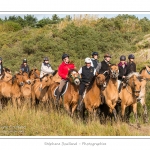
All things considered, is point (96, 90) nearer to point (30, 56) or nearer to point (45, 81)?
point (45, 81)

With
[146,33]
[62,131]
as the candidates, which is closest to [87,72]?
[62,131]

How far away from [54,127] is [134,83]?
3227mm

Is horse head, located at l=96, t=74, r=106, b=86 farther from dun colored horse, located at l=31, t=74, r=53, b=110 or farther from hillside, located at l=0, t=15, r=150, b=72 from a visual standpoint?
hillside, located at l=0, t=15, r=150, b=72

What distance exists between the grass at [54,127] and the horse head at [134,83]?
1.27m

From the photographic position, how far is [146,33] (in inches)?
1032

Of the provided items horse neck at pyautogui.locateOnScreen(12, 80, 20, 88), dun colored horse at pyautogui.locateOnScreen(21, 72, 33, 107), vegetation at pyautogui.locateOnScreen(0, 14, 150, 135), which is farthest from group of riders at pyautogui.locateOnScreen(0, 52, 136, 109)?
vegetation at pyautogui.locateOnScreen(0, 14, 150, 135)

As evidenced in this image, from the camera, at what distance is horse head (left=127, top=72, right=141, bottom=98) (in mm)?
10648

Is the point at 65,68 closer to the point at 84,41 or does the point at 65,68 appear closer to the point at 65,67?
the point at 65,67

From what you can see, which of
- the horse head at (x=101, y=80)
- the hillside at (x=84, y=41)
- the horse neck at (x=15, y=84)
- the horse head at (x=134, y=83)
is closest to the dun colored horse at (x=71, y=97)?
the horse head at (x=101, y=80)

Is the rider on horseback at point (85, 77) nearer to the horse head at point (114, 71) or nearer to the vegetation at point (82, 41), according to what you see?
the horse head at point (114, 71)

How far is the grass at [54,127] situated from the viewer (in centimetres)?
949

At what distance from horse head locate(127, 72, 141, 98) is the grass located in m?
1.27

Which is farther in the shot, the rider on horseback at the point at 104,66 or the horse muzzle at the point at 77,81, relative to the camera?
the rider on horseback at the point at 104,66

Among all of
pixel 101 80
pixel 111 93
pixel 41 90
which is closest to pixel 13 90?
pixel 41 90
